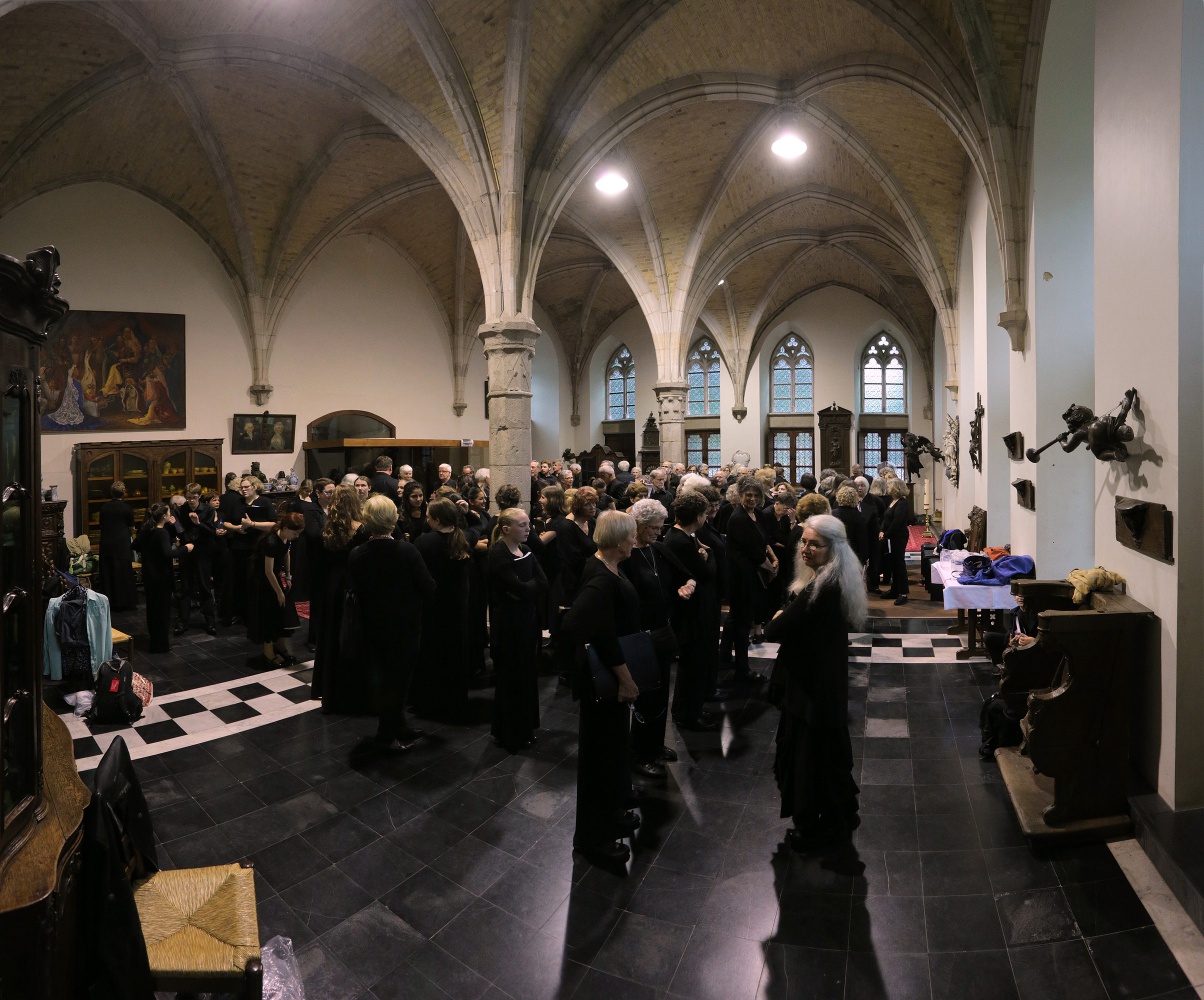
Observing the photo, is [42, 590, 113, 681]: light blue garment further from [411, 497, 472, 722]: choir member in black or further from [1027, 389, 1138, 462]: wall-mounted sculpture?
[1027, 389, 1138, 462]: wall-mounted sculpture

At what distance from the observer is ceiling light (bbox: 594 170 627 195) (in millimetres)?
12000

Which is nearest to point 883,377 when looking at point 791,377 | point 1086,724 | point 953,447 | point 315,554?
point 791,377

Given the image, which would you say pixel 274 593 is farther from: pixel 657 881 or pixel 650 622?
pixel 657 881

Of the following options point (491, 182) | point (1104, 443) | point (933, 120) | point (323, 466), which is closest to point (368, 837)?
point (1104, 443)

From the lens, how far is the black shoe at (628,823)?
11.6 ft

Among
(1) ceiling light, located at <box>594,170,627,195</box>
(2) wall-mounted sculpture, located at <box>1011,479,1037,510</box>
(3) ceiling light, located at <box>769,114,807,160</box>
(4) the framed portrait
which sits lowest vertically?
(2) wall-mounted sculpture, located at <box>1011,479,1037,510</box>

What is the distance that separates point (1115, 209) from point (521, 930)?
4574 mm

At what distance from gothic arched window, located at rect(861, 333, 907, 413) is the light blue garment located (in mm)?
20202

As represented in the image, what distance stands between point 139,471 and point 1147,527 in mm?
14599

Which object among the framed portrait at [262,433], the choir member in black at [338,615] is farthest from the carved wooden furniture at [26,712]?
the framed portrait at [262,433]

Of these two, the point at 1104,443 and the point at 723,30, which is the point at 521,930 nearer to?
the point at 1104,443

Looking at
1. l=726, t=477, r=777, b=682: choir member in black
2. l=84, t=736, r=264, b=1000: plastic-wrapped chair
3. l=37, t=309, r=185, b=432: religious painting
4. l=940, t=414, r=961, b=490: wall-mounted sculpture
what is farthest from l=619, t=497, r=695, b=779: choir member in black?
l=37, t=309, r=185, b=432: religious painting

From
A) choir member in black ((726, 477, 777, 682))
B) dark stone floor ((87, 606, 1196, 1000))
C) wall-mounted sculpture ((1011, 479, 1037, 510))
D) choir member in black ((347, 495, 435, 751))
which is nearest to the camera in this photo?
dark stone floor ((87, 606, 1196, 1000))

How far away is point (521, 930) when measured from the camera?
9.53ft
